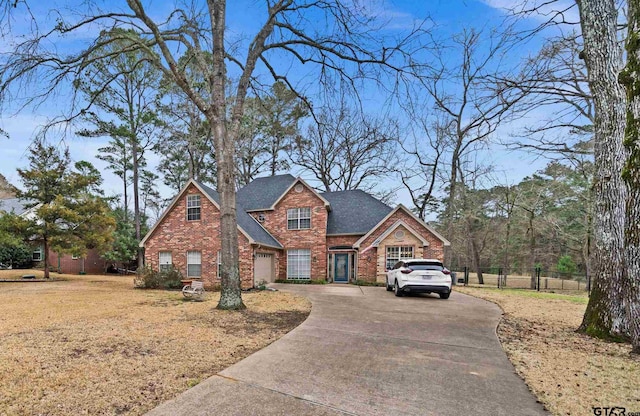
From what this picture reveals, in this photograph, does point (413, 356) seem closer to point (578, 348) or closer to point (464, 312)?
point (578, 348)

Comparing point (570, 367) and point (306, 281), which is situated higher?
point (570, 367)

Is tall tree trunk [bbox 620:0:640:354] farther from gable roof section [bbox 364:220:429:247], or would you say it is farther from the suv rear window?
gable roof section [bbox 364:220:429:247]

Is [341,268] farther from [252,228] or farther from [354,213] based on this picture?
[252,228]

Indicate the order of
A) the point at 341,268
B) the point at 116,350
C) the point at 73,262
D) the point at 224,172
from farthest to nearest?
the point at 73,262, the point at 341,268, the point at 224,172, the point at 116,350

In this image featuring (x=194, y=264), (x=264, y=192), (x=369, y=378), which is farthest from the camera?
(x=264, y=192)

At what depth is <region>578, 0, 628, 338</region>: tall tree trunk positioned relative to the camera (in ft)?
21.2

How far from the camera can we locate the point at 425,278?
40.8ft

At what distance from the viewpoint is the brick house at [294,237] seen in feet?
59.1

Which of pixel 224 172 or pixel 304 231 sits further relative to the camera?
pixel 304 231

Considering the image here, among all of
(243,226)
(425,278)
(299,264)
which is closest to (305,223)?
(299,264)

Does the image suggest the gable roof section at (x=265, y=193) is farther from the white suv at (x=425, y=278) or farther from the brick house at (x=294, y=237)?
the white suv at (x=425, y=278)

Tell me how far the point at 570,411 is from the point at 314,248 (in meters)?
17.7

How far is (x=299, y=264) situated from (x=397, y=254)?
20.7 ft

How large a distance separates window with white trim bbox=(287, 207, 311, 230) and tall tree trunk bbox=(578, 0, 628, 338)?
15.6 metres
